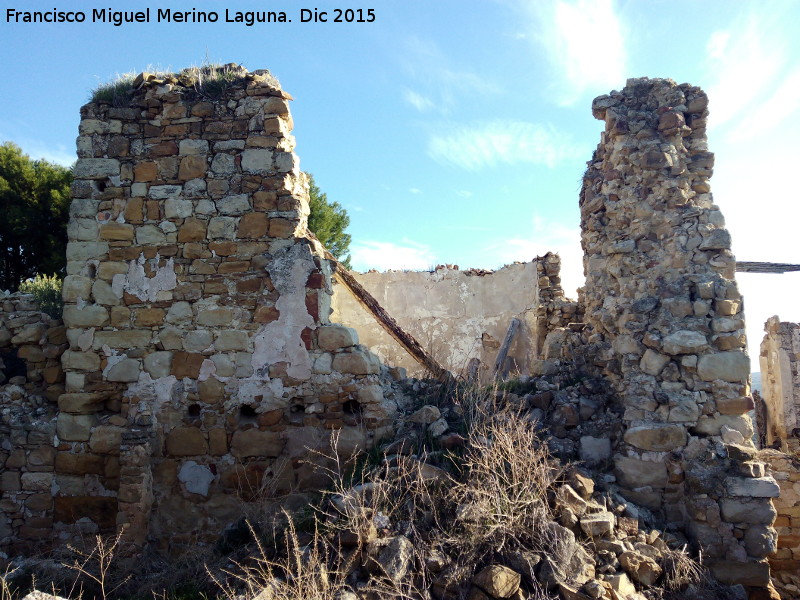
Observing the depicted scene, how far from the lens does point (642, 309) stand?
4395 millimetres

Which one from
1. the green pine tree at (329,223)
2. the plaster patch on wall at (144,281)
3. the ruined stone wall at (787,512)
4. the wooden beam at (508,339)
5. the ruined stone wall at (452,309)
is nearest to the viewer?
the plaster patch on wall at (144,281)

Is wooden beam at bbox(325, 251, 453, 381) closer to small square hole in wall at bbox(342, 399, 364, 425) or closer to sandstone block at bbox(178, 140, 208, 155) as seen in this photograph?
small square hole in wall at bbox(342, 399, 364, 425)

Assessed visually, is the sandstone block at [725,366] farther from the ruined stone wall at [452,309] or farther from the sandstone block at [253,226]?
the ruined stone wall at [452,309]

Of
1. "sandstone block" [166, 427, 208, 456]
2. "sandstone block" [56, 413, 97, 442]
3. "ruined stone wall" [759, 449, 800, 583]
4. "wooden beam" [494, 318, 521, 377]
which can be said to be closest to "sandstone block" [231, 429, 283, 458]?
"sandstone block" [166, 427, 208, 456]

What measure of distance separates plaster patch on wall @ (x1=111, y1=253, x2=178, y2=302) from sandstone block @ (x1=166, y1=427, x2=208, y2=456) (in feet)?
3.56

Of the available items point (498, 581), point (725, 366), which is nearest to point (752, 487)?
point (725, 366)

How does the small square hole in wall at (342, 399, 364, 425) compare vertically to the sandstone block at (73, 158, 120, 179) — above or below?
below

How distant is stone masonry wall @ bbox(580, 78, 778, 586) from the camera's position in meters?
3.84

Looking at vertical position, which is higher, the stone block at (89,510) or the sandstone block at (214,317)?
the sandstone block at (214,317)

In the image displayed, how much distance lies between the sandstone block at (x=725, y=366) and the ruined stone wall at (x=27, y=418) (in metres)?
5.00

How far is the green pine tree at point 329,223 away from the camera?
14.6 metres

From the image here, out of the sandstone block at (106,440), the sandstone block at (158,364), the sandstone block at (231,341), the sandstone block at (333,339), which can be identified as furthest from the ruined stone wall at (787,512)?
the sandstone block at (106,440)

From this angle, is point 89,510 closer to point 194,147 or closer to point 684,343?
point 194,147

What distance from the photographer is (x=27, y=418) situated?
4660 millimetres
